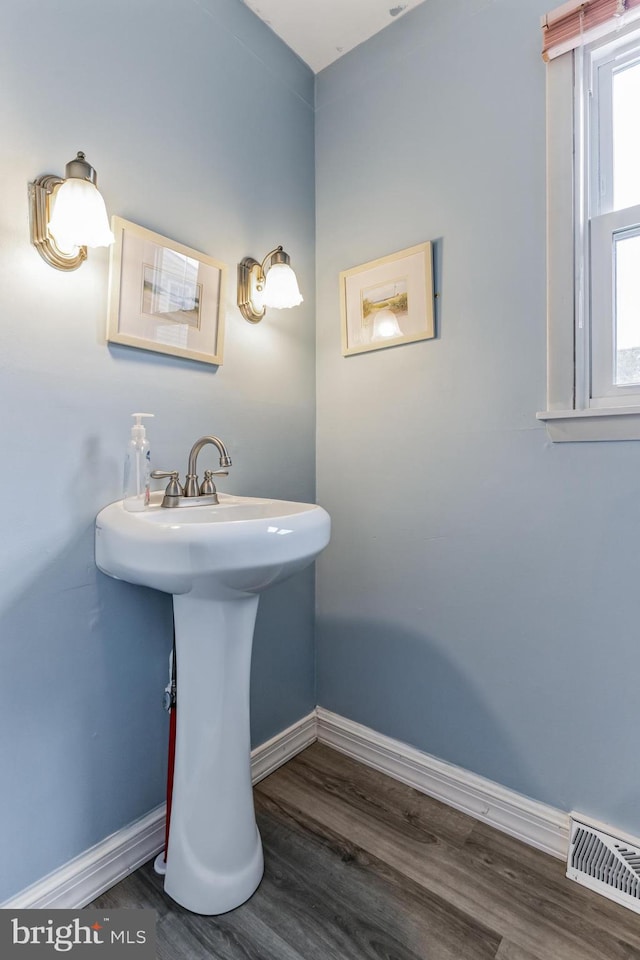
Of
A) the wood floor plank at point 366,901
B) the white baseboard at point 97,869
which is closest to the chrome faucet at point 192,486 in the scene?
the white baseboard at point 97,869

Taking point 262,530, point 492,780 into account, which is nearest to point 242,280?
point 262,530

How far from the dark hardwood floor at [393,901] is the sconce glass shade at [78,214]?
1.44 metres

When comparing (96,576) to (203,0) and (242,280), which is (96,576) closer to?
(242,280)

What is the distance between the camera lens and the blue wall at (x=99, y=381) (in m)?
0.94

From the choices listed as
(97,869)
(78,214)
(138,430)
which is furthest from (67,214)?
(97,869)

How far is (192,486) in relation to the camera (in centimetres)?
115

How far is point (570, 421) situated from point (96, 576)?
1.20m

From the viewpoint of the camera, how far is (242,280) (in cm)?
139

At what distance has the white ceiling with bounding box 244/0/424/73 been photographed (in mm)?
1407

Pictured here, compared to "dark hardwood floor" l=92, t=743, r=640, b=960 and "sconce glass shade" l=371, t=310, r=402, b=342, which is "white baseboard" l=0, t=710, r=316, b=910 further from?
"sconce glass shade" l=371, t=310, r=402, b=342

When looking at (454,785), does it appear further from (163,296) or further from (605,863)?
(163,296)

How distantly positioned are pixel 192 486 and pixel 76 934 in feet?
3.12

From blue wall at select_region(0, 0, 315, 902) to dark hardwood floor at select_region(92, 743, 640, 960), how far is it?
300 millimetres

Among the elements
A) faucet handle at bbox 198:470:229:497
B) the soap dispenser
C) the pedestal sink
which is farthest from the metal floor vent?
the soap dispenser
